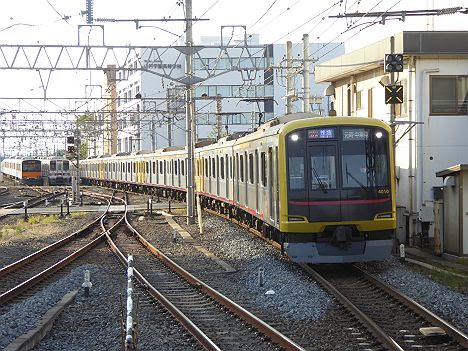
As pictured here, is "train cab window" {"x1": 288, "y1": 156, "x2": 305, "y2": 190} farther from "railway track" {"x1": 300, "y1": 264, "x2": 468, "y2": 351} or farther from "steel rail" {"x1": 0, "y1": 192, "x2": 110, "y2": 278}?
"steel rail" {"x1": 0, "y1": 192, "x2": 110, "y2": 278}

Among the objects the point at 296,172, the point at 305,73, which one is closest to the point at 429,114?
the point at 305,73

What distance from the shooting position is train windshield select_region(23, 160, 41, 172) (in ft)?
202

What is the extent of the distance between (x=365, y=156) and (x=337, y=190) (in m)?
0.75

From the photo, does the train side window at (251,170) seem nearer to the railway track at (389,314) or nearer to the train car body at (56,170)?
the railway track at (389,314)

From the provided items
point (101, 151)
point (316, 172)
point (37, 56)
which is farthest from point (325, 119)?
point (101, 151)

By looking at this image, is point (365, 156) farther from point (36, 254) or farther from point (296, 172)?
point (36, 254)

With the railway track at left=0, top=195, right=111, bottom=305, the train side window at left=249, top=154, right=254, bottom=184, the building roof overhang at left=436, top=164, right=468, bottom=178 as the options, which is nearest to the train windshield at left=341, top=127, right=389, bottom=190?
the building roof overhang at left=436, top=164, right=468, bottom=178

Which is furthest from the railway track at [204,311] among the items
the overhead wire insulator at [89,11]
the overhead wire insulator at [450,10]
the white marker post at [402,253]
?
the overhead wire insulator at [450,10]

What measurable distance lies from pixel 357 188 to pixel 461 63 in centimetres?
844

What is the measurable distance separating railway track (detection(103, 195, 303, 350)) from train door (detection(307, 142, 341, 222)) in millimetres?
2268

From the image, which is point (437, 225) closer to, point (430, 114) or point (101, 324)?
point (430, 114)

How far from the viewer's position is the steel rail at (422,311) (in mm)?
7629

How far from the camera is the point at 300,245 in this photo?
39.8 feet

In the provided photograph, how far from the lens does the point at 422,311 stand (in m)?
8.90
